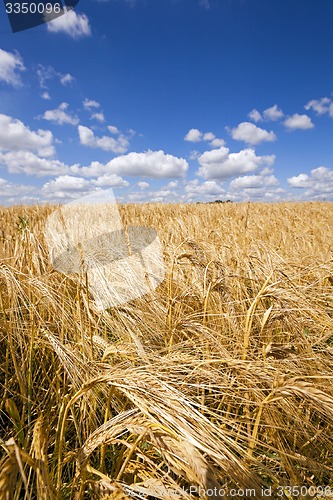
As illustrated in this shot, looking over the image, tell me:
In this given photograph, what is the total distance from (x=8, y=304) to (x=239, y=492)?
117 centimetres

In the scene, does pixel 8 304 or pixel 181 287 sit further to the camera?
pixel 181 287

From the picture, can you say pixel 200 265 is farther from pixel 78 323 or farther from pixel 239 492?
pixel 239 492

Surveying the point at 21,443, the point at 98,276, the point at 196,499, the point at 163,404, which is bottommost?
the point at 21,443

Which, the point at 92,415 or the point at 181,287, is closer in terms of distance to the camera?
the point at 92,415

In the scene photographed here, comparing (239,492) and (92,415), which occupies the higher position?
(239,492)

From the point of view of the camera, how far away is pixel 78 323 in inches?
47.5

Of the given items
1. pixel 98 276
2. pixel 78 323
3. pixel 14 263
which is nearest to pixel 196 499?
pixel 78 323

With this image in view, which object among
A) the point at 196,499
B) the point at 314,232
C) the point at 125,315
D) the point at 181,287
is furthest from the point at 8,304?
the point at 314,232

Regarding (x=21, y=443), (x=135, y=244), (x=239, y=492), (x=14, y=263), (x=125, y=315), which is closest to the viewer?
(x=239, y=492)

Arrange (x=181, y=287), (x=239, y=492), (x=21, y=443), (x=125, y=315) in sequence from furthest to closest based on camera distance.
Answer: (x=181, y=287) → (x=125, y=315) → (x=21, y=443) → (x=239, y=492)

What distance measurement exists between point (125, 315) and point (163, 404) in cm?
68

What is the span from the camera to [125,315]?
4.29ft

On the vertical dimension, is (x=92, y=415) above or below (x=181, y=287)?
below

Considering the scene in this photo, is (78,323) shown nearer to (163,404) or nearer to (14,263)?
(14,263)
